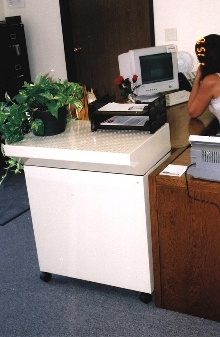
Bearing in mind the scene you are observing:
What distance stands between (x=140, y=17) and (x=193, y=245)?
2.70 meters

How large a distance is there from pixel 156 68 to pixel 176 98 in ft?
0.84

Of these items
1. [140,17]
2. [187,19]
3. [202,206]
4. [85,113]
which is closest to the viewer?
[202,206]

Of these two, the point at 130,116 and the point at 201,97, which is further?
the point at 201,97

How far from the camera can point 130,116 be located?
2250mm

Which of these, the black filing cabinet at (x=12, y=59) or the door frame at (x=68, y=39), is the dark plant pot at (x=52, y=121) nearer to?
the black filing cabinet at (x=12, y=59)

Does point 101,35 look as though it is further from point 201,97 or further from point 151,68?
point 201,97

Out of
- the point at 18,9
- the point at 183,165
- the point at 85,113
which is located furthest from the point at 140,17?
the point at 183,165

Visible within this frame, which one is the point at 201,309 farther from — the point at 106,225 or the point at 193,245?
the point at 106,225

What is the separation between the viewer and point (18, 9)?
457 cm

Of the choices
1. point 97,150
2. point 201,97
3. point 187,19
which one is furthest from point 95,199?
point 187,19

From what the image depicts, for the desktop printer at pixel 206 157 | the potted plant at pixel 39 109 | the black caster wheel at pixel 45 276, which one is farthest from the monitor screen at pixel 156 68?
the black caster wheel at pixel 45 276

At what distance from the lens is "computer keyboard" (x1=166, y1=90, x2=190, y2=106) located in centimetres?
307

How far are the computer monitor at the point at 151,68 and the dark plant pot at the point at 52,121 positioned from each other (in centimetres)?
94

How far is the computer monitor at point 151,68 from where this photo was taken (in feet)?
9.82
